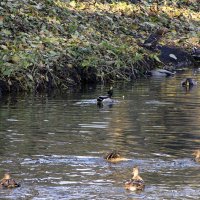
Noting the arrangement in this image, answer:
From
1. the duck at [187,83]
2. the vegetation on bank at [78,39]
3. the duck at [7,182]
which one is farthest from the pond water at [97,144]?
the duck at [187,83]

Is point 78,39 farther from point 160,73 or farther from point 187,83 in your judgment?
point 187,83

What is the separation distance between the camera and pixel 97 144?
59.2 feet

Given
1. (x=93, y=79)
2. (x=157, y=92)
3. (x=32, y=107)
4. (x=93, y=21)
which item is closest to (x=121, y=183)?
(x=32, y=107)

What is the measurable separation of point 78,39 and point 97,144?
57.3 ft

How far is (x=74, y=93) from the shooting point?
2914cm

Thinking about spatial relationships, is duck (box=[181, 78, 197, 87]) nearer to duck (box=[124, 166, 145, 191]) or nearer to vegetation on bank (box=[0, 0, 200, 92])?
vegetation on bank (box=[0, 0, 200, 92])

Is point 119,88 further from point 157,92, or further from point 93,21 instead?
point 93,21

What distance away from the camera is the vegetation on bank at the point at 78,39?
98.9ft

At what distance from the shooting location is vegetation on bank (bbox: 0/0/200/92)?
30.1 meters

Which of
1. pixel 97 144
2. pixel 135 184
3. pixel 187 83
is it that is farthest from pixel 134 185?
pixel 187 83

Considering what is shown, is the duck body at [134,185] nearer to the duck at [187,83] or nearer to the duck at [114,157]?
the duck at [114,157]

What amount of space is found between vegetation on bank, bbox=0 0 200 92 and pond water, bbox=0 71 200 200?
6.02 feet

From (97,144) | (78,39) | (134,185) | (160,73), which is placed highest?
(78,39)

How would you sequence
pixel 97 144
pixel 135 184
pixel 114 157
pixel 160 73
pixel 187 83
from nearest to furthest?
pixel 135 184, pixel 114 157, pixel 97 144, pixel 187 83, pixel 160 73
